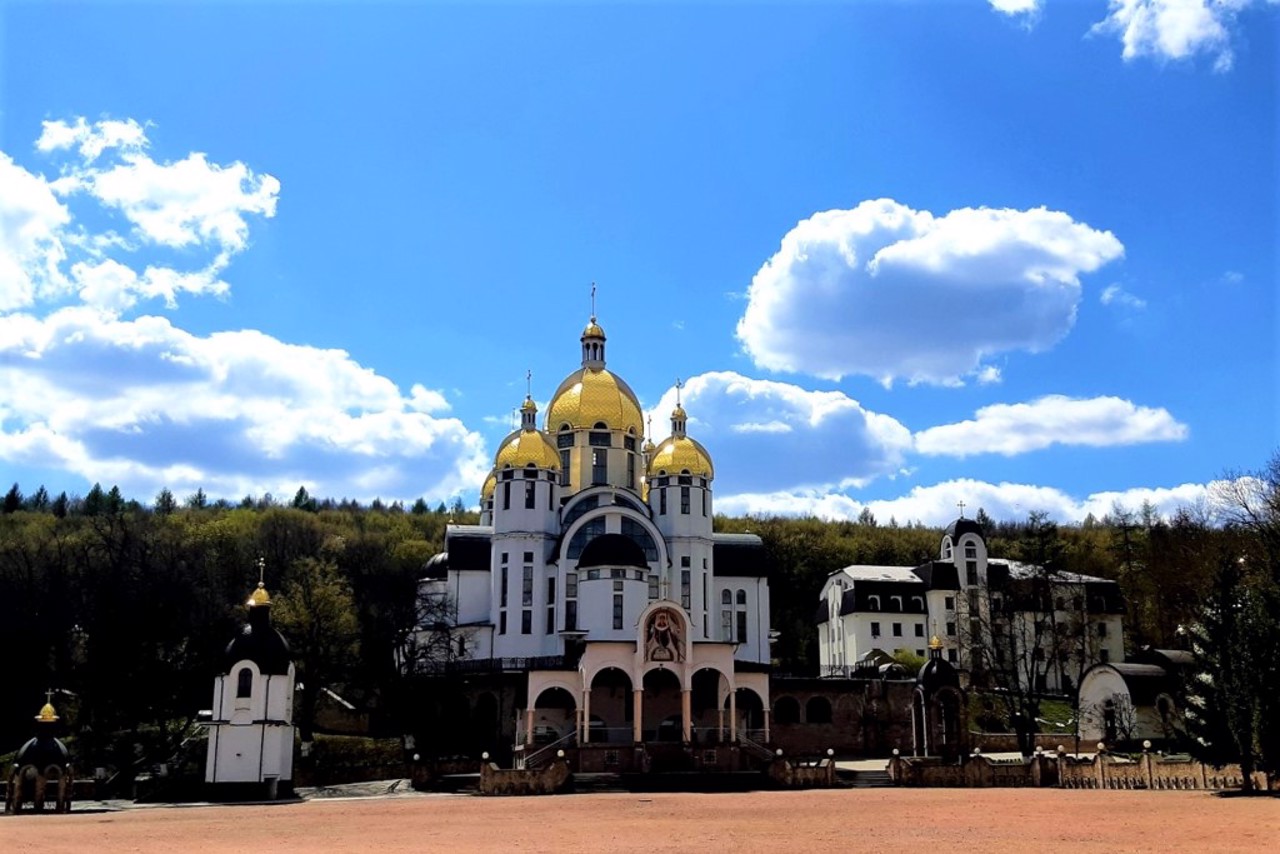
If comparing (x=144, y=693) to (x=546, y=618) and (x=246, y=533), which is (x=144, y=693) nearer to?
(x=546, y=618)

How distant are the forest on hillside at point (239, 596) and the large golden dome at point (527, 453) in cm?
911

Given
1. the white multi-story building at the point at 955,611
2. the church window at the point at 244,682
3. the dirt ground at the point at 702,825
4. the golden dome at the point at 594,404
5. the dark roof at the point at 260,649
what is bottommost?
the dirt ground at the point at 702,825

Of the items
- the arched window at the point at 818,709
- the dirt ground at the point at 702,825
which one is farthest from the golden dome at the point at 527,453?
the dirt ground at the point at 702,825

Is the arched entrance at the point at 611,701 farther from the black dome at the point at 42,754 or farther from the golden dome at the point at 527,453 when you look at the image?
the black dome at the point at 42,754

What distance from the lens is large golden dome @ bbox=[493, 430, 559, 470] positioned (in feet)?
188

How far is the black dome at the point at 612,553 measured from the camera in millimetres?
52500

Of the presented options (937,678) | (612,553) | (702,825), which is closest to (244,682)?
(612,553)

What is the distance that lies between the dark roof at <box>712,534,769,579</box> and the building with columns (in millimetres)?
72

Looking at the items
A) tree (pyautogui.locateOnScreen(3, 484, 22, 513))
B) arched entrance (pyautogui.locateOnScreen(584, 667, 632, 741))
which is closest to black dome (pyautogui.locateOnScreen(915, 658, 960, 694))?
arched entrance (pyautogui.locateOnScreen(584, 667, 632, 741))

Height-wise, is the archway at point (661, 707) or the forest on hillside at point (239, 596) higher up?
the forest on hillside at point (239, 596)

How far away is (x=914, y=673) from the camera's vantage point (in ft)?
206

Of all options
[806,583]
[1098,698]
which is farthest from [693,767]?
[806,583]

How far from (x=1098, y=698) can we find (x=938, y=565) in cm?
2044

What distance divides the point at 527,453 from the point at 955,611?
98.5 feet
